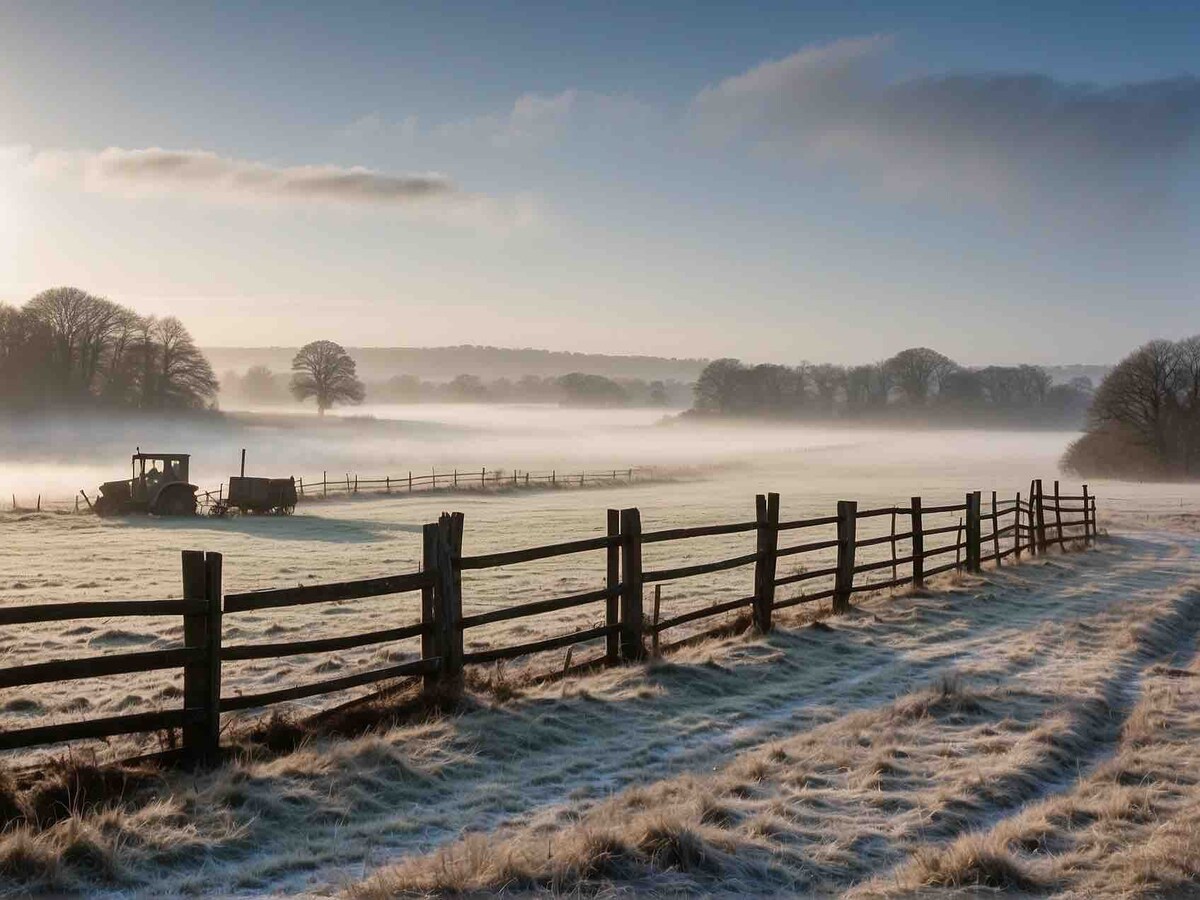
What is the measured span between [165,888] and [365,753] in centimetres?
207

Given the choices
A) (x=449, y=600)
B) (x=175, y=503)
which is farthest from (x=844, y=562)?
(x=175, y=503)

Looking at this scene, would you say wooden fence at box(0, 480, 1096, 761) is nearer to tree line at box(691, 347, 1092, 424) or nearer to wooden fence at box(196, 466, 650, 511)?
wooden fence at box(196, 466, 650, 511)

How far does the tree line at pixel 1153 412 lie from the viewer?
63875 mm

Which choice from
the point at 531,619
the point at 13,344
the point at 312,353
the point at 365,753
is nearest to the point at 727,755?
the point at 365,753

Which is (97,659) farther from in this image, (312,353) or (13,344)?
(312,353)

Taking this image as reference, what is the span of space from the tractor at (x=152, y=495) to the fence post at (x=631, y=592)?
34991 millimetres

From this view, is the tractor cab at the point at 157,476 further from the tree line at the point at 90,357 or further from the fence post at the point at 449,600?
the tree line at the point at 90,357

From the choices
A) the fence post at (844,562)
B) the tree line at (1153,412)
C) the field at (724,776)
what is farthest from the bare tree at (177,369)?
the fence post at (844,562)

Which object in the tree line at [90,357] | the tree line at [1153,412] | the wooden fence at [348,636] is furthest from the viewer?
the tree line at [90,357]

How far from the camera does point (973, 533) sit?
19.0 meters

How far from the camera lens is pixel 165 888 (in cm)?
503

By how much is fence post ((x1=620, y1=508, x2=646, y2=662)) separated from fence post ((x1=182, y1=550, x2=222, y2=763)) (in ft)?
14.6

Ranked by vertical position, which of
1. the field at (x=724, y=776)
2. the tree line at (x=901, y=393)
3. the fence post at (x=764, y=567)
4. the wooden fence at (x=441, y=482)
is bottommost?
the wooden fence at (x=441, y=482)

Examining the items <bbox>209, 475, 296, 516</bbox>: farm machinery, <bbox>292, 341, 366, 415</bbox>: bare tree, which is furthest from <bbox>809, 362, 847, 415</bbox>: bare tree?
<bbox>209, 475, 296, 516</bbox>: farm machinery
